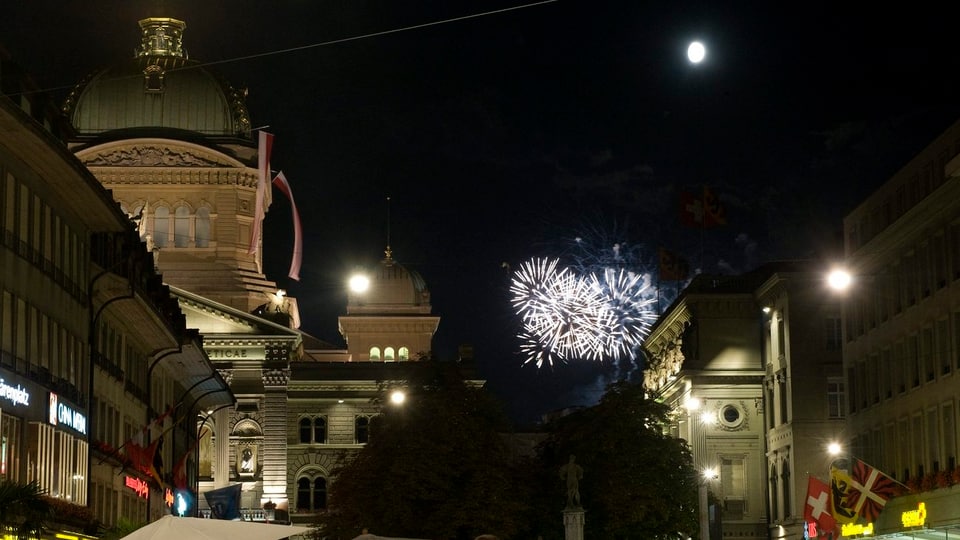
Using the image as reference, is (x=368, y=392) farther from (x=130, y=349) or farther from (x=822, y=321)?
(x=130, y=349)

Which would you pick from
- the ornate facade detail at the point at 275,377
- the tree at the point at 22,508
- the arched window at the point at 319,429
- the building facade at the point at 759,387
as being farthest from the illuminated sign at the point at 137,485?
the arched window at the point at 319,429

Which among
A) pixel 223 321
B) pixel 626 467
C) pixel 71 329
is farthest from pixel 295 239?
pixel 71 329

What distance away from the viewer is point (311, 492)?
146125 mm

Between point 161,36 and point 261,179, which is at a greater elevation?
point 161,36

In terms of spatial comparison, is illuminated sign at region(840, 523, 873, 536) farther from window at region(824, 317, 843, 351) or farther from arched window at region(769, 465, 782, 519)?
arched window at region(769, 465, 782, 519)

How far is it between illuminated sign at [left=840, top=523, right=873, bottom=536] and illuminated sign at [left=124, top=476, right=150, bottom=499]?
2515 cm

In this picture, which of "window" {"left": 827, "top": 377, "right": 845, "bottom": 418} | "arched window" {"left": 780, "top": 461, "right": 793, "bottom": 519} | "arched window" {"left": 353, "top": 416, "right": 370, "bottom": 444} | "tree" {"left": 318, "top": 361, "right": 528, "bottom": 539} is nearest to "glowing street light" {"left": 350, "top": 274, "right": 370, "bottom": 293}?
"arched window" {"left": 353, "top": 416, "right": 370, "bottom": 444}

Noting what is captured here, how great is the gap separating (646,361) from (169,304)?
7590 centimetres

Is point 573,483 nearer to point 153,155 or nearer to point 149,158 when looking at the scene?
point 149,158

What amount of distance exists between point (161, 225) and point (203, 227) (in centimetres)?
310

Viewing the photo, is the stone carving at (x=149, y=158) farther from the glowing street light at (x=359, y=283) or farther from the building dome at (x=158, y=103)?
the glowing street light at (x=359, y=283)

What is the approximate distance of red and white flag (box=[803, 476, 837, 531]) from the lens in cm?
7688

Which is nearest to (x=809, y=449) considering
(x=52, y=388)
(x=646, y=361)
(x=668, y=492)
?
(x=668, y=492)

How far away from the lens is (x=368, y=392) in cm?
14512
